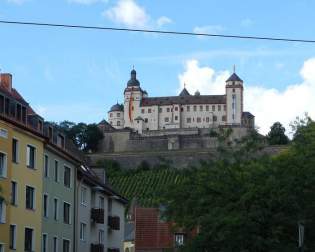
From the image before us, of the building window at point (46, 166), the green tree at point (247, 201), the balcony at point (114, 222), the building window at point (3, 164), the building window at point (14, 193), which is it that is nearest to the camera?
the green tree at point (247, 201)

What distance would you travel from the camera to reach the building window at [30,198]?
48375 mm

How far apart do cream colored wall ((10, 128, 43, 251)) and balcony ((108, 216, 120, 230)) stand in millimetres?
16832

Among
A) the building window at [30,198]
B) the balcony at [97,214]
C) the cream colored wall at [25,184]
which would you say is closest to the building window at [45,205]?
the cream colored wall at [25,184]

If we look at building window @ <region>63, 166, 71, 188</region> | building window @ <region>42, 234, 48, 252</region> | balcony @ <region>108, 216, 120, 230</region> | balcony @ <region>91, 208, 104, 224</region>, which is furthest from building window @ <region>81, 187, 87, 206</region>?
building window @ <region>42, 234, 48, 252</region>

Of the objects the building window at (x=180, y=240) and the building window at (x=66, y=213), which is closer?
the building window at (x=180, y=240)

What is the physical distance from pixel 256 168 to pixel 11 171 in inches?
469

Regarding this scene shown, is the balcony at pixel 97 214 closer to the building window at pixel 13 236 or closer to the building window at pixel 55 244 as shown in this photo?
the building window at pixel 55 244

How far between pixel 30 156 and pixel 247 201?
12.2 m

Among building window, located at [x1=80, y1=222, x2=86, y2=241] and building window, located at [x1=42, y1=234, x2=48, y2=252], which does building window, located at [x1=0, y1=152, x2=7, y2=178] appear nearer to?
building window, located at [x1=42, y1=234, x2=48, y2=252]

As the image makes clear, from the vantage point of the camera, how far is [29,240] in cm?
4834

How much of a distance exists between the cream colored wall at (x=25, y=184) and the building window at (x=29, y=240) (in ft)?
0.90

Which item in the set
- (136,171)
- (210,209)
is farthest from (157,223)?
(136,171)

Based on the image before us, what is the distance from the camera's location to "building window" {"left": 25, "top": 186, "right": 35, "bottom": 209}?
48375 millimetres

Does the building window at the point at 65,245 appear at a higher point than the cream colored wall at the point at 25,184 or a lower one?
lower
